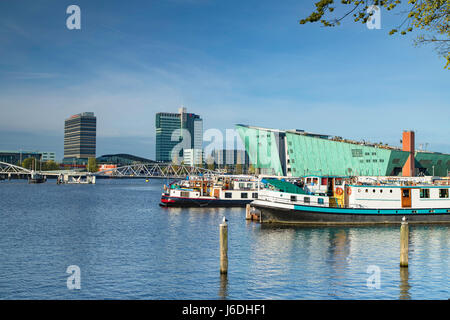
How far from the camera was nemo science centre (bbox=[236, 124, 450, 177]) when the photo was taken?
5217 inches

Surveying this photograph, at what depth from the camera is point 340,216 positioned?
2074 inches

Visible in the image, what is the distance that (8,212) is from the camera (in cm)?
7444

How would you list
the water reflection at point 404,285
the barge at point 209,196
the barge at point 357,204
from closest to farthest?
the water reflection at point 404,285 < the barge at point 357,204 < the barge at point 209,196

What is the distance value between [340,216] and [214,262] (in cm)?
2412

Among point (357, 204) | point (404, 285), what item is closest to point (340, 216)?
point (357, 204)

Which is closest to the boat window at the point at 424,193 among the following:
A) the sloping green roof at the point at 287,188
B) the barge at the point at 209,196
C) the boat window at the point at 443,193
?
the boat window at the point at 443,193

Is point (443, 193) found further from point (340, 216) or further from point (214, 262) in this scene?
point (214, 262)

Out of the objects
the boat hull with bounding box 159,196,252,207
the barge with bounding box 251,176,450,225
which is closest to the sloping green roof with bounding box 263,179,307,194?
the barge with bounding box 251,176,450,225

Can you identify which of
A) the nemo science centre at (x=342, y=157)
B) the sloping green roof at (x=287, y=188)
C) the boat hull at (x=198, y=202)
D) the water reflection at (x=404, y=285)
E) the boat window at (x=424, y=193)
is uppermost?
the nemo science centre at (x=342, y=157)

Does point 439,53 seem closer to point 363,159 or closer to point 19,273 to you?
point 19,273

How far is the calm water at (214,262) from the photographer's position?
25812 mm

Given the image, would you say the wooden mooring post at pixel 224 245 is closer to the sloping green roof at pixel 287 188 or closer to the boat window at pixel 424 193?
the sloping green roof at pixel 287 188

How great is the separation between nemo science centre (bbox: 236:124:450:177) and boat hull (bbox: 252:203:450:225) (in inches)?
3105

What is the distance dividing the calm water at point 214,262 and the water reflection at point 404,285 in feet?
0.20
